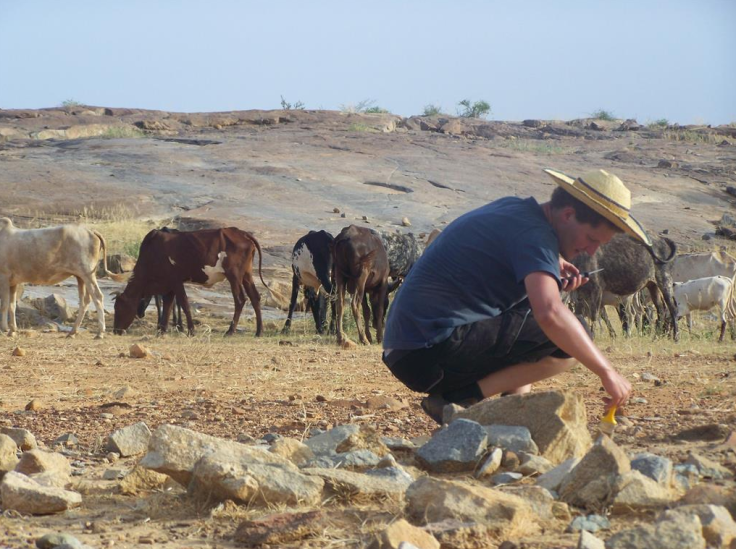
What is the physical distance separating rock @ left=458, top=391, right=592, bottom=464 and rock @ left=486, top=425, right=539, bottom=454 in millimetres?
116

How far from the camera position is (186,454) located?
4.13 meters

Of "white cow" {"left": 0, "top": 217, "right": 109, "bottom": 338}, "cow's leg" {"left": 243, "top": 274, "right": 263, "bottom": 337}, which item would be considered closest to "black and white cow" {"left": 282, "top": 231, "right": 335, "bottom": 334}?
"cow's leg" {"left": 243, "top": 274, "right": 263, "bottom": 337}

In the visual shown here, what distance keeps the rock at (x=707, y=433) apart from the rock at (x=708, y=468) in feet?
2.99

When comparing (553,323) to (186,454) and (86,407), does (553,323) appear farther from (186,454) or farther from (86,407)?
(86,407)

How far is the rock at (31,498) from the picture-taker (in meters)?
3.80

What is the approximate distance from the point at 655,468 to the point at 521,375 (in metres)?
1.51

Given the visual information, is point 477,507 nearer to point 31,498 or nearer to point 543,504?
point 543,504

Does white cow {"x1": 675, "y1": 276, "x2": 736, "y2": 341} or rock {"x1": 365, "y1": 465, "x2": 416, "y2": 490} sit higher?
rock {"x1": 365, "y1": 465, "x2": 416, "y2": 490}

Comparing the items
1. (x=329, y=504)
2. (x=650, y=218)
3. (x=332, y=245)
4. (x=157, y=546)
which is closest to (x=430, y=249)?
(x=329, y=504)

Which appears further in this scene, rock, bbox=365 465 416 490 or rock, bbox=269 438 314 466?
rock, bbox=269 438 314 466

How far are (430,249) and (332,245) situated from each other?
1032 cm

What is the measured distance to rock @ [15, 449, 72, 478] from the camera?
4328 mm

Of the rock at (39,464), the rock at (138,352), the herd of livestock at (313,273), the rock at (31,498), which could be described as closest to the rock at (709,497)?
the rock at (31,498)

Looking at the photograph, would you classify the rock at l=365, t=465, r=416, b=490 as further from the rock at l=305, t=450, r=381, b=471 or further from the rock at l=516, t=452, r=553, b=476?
the rock at l=516, t=452, r=553, b=476
